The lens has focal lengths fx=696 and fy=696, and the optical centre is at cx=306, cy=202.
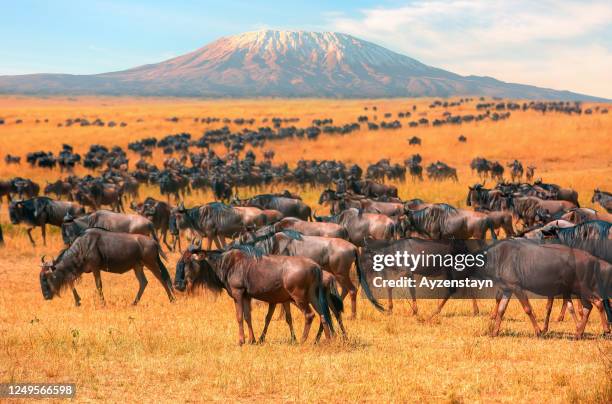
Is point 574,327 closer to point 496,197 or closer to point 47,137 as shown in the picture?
point 496,197

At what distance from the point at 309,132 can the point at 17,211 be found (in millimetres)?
42500

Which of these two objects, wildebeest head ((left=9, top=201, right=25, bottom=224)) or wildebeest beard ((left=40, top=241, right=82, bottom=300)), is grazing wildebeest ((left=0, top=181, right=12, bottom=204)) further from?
wildebeest beard ((left=40, top=241, right=82, bottom=300))

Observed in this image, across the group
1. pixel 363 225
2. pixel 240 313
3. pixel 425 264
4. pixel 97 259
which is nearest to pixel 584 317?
pixel 425 264

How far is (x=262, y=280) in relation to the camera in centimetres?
973

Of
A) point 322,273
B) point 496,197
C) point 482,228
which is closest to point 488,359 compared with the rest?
point 322,273

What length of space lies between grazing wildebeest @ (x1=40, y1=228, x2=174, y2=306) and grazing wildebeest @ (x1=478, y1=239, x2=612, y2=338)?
6667mm

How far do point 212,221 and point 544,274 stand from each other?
403 inches

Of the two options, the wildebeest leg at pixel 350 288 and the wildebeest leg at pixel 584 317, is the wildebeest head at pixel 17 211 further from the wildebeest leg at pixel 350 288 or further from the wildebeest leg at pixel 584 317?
the wildebeest leg at pixel 584 317

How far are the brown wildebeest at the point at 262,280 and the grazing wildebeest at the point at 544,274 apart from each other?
2.78m

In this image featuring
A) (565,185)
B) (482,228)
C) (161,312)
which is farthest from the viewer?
(565,185)

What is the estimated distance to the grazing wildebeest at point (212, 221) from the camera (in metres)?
18.4

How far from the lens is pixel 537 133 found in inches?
2205

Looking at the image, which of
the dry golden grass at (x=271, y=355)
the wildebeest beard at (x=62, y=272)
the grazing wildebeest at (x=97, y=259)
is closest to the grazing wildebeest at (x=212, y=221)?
the dry golden grass at (x=271, y=355)

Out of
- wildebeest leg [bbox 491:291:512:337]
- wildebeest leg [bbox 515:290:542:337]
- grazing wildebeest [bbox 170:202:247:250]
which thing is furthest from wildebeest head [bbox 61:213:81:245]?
wildebeest leg [bbox 515:290:542:337]
